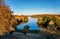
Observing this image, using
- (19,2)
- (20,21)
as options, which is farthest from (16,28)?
(19,2)

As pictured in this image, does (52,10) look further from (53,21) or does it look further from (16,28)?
(16,28)

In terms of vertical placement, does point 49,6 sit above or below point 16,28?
above

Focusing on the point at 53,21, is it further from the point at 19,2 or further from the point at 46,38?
the point at 19,2

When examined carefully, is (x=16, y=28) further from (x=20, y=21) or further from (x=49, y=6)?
(x=49, y=6)

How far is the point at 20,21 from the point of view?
336 inches

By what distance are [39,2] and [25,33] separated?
1140mm

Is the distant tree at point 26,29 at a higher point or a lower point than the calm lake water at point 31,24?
lower

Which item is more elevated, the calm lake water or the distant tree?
the calm lake water

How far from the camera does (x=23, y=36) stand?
8.48m

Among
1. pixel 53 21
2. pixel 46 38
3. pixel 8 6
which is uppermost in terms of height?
pixel 8 6

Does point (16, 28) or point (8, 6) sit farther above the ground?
point (8, 6)

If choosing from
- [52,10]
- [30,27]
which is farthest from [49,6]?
[30,27]

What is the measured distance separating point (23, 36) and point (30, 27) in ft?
1.24

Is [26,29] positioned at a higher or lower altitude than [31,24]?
lower
